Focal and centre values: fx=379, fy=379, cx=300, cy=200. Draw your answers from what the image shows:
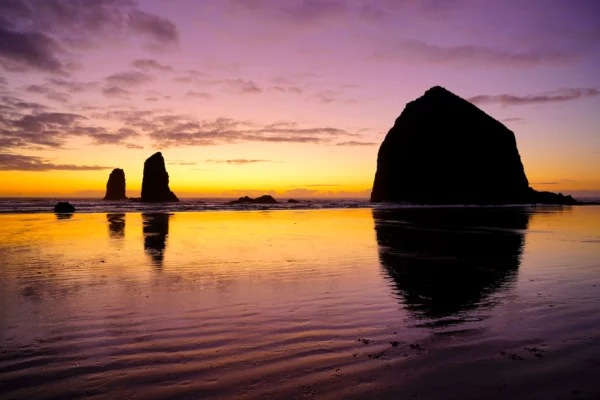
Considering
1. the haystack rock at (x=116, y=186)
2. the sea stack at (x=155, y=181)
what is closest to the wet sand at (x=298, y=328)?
the sea stack at (x=155, y=181)

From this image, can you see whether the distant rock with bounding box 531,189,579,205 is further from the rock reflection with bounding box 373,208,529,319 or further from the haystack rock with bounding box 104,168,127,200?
the haystack rock with bounding box 104,168,127,200

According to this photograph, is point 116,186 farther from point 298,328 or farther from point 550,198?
point 298,328

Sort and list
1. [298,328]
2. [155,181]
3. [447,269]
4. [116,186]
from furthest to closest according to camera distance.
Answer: [116,186] < [155,181] < [447,269] < [298,328]

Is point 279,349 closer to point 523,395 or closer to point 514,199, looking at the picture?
point 523,395

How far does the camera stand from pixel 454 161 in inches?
4454

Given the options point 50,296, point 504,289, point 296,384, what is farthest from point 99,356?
point 504,289

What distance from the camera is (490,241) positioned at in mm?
20750

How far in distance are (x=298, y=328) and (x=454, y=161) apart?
117 m

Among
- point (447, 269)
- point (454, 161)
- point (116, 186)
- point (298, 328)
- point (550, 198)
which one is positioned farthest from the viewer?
point (116, 186)

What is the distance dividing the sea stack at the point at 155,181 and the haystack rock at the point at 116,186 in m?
54.5

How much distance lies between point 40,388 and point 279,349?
3028mm

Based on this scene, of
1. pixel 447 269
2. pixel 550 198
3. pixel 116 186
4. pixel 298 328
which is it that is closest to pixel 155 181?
pixel 116 186

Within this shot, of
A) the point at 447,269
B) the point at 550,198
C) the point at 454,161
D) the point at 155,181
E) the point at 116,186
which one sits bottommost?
the point at 447,269

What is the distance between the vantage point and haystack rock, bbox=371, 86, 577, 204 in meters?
110
